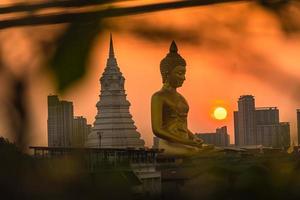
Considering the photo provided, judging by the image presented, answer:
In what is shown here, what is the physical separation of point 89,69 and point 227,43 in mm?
161

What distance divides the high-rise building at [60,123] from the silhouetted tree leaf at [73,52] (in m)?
0.02

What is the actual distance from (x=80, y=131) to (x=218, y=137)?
0.22 m

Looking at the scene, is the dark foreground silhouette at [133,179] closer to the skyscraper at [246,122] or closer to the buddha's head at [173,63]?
the skyscraper at [246,122]

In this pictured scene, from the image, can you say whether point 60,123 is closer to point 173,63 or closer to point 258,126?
point 258,126

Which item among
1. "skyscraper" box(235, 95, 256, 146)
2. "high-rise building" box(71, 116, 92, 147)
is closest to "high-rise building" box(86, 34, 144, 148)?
"high-rise building" box(71, 116, 92, 147)

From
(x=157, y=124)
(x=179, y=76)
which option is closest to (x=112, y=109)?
(x=179, y=76)

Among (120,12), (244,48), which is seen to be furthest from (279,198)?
(120,12)

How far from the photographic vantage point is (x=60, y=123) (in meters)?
0.82

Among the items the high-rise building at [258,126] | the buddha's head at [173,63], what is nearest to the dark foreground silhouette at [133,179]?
the high-rise building at [258,126]

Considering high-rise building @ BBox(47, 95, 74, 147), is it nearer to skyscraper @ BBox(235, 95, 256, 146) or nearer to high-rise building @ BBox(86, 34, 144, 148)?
high-rise building @ BBox(86, 34, 144, 148)

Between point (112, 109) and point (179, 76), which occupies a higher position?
point (179, 76)

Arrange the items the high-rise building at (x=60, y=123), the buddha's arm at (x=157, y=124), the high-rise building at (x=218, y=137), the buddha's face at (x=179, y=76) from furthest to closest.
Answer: the buddha's arm at (x=157, y=124) < the buddha's face at (x=179, y=76) < the high-rise building at (x=218, y=137) < the high-rise building at (x=60, y=123)

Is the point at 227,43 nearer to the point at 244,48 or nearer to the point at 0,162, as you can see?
the point at 244,48

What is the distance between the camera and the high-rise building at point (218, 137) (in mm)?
958
